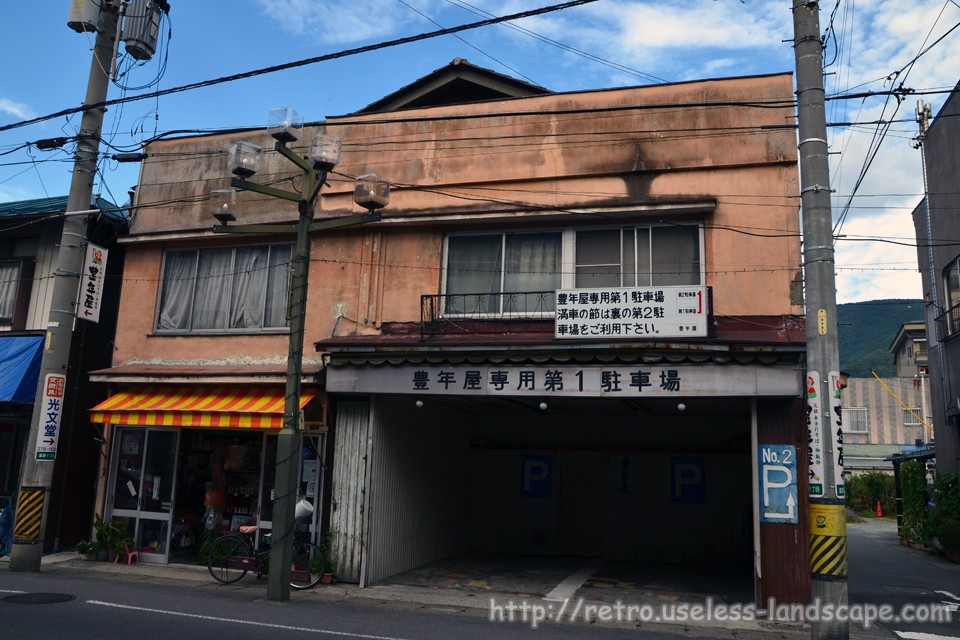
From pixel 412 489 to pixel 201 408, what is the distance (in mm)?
4233

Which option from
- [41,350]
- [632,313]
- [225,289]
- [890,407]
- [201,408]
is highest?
[890,407]

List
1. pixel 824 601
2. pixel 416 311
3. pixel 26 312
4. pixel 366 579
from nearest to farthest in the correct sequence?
pixel 824 601 → pixel 366 579 → pixel 416 311 → pixel 26 312

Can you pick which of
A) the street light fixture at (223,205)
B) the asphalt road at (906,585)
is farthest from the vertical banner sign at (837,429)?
the street light fixture at (223,205)

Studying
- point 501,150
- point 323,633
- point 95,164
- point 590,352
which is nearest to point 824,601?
point 590,352

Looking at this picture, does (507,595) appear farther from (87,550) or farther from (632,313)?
(87,550)

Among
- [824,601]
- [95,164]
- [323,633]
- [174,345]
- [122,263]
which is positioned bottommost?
[323,633]

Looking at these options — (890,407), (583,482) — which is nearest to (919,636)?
(583,482)

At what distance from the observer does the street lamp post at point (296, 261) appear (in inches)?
439

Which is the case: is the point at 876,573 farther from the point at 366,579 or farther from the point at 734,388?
the point at 366,579

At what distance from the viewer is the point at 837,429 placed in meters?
8.16

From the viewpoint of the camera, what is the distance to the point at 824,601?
7.98 meters

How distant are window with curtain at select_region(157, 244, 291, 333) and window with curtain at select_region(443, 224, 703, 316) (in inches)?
139

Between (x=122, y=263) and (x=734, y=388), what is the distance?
13221 millimetres

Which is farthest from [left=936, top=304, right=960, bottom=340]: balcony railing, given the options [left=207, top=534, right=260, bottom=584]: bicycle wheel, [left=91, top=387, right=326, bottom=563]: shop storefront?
[left=207, top=534, right=260, bottom=584]: bicycle wheel
